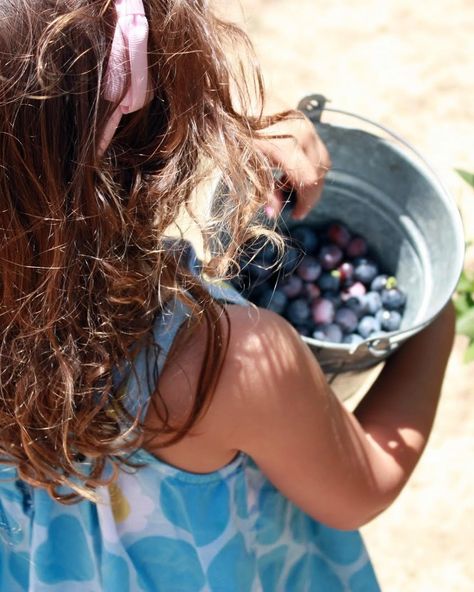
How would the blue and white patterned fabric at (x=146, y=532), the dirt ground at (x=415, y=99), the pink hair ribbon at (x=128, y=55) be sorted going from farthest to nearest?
the dirt ground at (x=415, y=99) < the blue and white patterned fabric at (x=146, y=532) < the pink hair ribbon at (x=128, y=55)

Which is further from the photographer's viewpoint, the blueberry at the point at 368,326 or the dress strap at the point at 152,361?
the blueberry at the point at 368,326

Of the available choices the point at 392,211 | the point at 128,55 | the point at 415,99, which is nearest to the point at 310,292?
the point at 392,211

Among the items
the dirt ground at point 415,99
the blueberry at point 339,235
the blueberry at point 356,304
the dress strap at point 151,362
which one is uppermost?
the dress strap at point 151,362

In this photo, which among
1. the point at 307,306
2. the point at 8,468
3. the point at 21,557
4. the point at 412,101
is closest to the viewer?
the point at 8,468

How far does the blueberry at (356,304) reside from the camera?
1243 millimetres

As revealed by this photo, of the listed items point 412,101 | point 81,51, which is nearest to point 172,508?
point 81,51

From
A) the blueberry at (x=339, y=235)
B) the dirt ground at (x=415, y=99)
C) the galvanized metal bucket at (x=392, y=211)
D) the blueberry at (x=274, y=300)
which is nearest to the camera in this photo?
the galvanized metal bucket at (x=392, y=211)

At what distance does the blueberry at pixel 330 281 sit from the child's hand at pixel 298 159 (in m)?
0.19

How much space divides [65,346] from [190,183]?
0.20 metres

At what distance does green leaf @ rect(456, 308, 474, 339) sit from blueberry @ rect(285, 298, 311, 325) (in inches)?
9.4

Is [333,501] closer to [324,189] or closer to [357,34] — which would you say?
[324,189]

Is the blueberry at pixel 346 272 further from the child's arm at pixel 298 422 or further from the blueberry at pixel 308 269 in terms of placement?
the child's arm at pixel 298 422

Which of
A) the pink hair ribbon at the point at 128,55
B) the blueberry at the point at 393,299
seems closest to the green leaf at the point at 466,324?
the blueberry at the point at 393,299

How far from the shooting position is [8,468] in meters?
0.94
